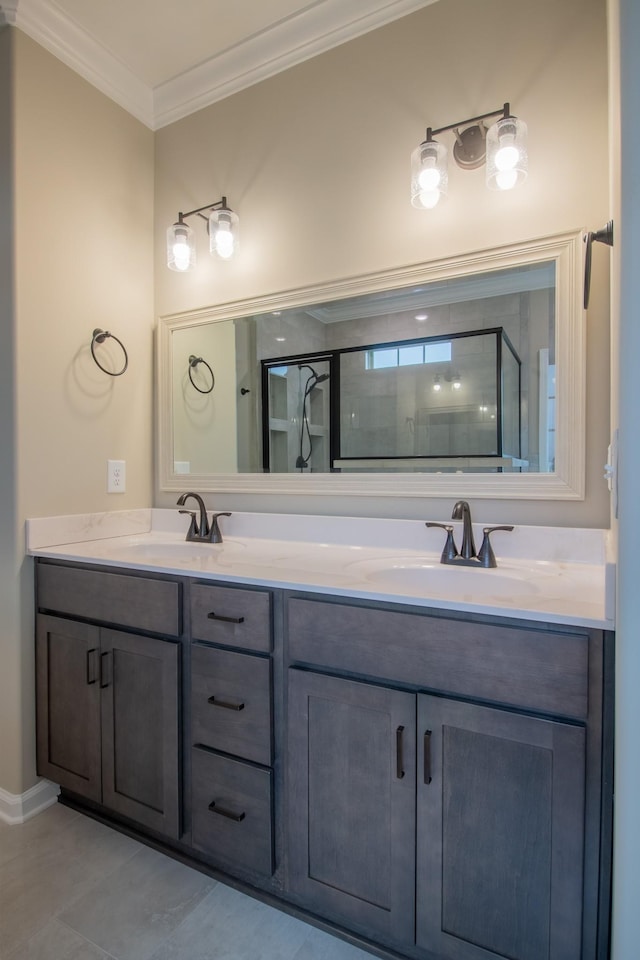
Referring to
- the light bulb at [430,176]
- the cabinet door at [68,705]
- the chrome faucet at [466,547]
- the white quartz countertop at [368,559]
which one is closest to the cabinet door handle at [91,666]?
the cabinet door at [68,705]

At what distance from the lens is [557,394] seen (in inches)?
53.7

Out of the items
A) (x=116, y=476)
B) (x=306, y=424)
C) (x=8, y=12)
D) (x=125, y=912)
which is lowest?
(x=125, y=912)

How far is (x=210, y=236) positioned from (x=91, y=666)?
61.8 inches

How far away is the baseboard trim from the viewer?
1602mm

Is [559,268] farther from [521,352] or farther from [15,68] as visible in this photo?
[15,68]

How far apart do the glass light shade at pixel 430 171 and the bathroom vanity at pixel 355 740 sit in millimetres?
1034

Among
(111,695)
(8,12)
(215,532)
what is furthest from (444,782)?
(8,12)

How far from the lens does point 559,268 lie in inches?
53.6

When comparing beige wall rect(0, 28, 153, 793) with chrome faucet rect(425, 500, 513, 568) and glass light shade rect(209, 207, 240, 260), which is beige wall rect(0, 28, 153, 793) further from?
chrome faucet rect(425, 500, 513, 568)

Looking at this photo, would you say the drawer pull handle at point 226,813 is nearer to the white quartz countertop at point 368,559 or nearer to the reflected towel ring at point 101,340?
the white quartz countertop at point 368,559

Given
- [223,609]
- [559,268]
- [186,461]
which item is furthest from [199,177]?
[223,609]

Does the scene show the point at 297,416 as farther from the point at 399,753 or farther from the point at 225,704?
the point at 399,753

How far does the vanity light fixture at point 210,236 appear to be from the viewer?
1.84m

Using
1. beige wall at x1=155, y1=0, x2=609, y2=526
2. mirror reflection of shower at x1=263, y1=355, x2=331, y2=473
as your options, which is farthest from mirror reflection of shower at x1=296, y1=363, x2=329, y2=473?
beige wall at x1=155, y1=0, x2=609, y2=526
